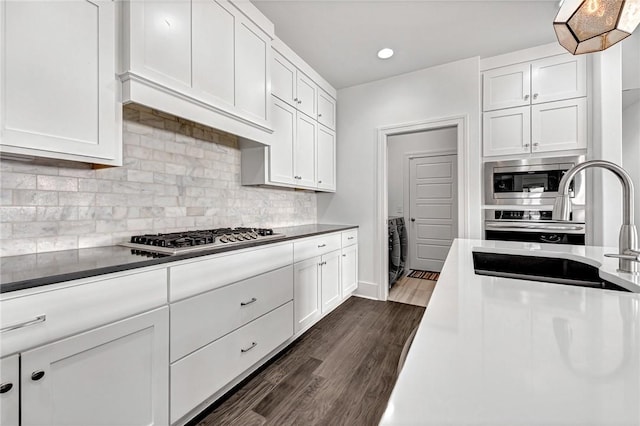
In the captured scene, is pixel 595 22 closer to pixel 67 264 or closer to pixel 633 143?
pixel 67 264

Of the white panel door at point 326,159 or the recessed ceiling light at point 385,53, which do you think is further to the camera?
the white panel door at point 326,159

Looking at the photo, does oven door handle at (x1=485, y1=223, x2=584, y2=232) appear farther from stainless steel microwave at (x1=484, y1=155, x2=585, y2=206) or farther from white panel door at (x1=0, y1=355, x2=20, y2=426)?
white panel door at (x1=0, y1=355, x2=20, y2=426)

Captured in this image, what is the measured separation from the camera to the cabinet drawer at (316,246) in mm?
2324

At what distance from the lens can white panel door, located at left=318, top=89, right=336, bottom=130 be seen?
132 inches

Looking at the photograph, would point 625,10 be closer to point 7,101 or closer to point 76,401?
point 7,101

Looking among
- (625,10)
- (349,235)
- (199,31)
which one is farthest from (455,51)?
(199,31)

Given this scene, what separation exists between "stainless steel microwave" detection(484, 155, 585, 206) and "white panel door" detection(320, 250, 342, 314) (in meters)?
1.72

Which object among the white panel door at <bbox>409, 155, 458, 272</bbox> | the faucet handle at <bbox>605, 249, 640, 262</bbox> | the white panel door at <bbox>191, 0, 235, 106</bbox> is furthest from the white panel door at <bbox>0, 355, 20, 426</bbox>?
the white panel door at <bbox>409, 155, 458, 272</bbox>

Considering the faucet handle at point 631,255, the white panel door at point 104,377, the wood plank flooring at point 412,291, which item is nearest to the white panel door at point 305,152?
the wood plank flooring at point 412,291

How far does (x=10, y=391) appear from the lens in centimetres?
87

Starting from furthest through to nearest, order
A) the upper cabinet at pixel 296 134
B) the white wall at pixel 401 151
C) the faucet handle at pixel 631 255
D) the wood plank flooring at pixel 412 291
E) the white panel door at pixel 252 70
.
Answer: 1. the white wall at pixel 401 151
2. the wood plank flooring at pixel 412 291
3. the upper cabinet at pixel 296 134
4. the white panel door at pixel 252 70
5. the faucet handle at pixel 631 255

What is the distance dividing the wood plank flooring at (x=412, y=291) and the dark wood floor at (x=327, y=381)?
66 cm

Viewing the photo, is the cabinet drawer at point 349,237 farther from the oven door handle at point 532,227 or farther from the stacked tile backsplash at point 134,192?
the oven door handle at point 532,227

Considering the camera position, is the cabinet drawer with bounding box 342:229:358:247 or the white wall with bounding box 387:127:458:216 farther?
the white wall with bounding box 387:127:458:216
